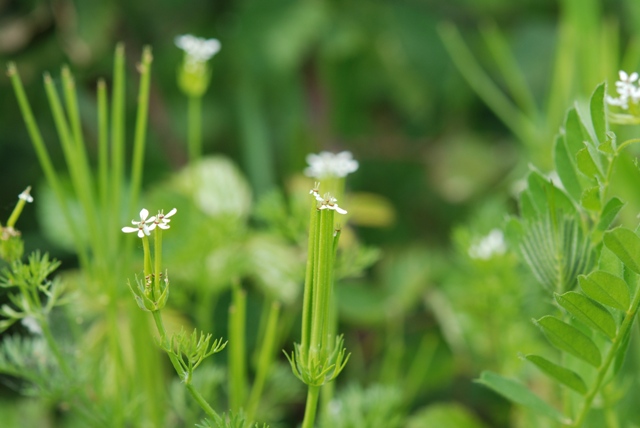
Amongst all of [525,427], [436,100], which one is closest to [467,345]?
[525,427]

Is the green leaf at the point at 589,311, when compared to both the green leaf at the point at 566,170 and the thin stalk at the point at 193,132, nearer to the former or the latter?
the green leaf at the point at 566,170

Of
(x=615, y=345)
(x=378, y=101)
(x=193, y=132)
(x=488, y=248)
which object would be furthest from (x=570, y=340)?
(x=378, y=101)

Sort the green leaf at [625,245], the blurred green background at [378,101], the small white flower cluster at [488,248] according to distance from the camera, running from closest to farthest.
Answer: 1. the green leaf at [625,245]
2. the small white flower cluster at [488,248]
3. the blurred green background at [378,101]

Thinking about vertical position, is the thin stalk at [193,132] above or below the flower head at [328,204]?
above

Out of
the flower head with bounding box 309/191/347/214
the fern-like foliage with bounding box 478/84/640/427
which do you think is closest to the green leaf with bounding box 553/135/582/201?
the fern-like foliage with bounding box 478/84/640/427

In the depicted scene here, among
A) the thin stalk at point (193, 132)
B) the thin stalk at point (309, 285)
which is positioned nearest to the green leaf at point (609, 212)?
the thin stalk at point (309, 285)

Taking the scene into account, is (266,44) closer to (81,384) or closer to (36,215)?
(36,215)
